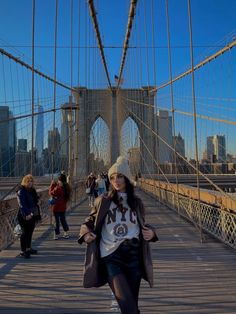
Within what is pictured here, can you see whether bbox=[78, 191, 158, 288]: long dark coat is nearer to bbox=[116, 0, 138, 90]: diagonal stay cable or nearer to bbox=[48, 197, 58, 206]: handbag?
bbox=[48, 197, 58, 206]: handbag

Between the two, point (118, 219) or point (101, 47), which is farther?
point (101, 47)

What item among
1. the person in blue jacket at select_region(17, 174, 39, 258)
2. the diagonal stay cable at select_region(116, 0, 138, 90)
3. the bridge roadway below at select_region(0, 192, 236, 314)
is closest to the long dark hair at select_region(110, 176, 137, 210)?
the bridge roadway below at select_region(0, 192, 236, 314)

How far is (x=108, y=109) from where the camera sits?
112 feet

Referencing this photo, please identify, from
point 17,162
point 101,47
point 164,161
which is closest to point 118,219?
point 17,162

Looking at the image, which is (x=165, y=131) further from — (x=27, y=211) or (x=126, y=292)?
(x=126, y=292)

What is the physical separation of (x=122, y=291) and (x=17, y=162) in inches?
289

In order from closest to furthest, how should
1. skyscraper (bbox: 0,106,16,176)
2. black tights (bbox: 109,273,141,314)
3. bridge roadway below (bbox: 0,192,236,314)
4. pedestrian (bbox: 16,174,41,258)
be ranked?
1. black tights (bbox: 109,273,141,314)
2. bridge roadway below (bbox: 0,192,236,314)
3. pedestrian (bbox: 16,174,41,258)
4. skyscraper (bbox: 0,106,16,176)

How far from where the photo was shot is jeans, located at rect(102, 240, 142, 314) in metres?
2.08

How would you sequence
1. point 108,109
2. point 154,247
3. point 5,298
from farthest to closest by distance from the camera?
point 108,109 → point 154,247 → point 5,298

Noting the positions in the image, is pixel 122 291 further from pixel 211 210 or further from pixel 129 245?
pixel 211 210

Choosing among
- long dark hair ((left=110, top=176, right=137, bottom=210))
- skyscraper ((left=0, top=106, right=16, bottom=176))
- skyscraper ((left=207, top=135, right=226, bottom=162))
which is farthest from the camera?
skyscraper ((left=207, top=135, right=226, bottom=162))

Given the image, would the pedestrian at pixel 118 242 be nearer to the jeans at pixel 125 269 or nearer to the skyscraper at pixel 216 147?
the jeans at pixel 125 269

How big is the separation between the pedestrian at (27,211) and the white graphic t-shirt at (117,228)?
286cm

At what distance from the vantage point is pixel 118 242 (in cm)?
219
